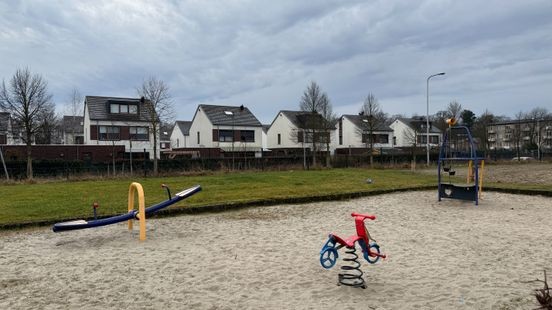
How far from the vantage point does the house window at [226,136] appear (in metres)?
50.2

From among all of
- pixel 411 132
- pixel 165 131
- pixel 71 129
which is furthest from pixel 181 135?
pixel 411 132

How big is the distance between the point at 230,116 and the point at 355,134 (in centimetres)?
2135

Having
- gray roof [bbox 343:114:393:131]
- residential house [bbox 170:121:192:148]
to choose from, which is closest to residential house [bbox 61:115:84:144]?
residential house [bbox 170:121:192:148]

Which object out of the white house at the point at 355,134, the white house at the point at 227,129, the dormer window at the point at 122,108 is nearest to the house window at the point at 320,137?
the white house at the point at 227,129

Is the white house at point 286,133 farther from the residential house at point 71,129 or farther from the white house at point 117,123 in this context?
the residential house at point 71,129

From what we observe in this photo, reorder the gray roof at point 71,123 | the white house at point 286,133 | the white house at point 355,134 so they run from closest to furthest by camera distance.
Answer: the white house at point 286,133
the gray roof at point 71,123
the white house at point 355,134

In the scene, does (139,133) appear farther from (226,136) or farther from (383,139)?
(383,139)

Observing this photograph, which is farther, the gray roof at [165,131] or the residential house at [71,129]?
the residential house at [71,129]

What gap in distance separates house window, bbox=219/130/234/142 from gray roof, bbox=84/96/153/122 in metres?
9.07

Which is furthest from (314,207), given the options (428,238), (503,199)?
(503,199)

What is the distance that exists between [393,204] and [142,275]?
884cm

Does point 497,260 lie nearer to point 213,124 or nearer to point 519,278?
point 519,278

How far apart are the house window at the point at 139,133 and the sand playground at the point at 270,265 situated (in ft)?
124

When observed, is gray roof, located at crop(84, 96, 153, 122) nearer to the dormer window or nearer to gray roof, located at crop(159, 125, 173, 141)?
the dormer window
